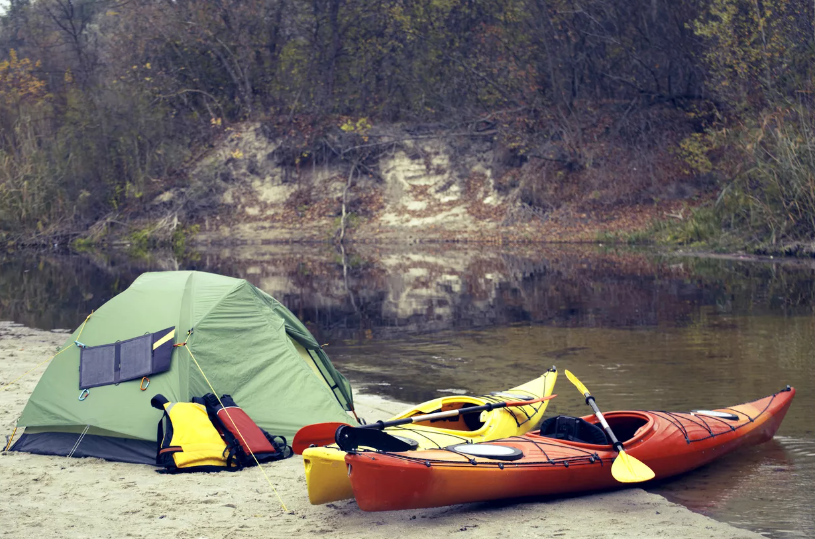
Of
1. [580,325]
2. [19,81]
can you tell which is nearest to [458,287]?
[580,325]

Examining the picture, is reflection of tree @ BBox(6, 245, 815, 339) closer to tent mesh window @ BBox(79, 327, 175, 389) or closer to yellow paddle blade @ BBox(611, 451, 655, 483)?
tent mesh window @ BBox(79, 327, 175, 389)

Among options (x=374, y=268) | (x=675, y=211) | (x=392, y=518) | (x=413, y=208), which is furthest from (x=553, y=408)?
(x=413, y=208)

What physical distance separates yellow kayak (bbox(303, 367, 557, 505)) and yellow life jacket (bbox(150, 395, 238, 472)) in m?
1.31

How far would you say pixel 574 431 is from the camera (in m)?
6.65

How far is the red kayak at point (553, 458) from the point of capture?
5.61m

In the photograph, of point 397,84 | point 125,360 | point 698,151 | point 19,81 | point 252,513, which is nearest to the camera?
point 252,513

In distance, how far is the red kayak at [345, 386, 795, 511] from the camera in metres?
5.61

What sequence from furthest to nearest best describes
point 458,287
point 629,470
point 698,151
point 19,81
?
point 19,81 → point 698,151 → point 458,287 → point 629,470

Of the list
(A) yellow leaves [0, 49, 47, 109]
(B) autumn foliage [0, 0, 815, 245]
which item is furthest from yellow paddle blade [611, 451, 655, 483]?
(A) yellow leaves [0, 49, 47, 109]

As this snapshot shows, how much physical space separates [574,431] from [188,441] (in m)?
2.97

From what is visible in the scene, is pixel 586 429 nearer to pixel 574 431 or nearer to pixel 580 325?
pixel 574 431

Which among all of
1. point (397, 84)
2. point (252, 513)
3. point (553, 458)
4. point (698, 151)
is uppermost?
point (397, 84)

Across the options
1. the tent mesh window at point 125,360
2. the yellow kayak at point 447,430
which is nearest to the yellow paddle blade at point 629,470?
the yellow kayak at point 447,430

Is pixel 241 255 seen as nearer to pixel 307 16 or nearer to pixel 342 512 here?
pixel 307 16
